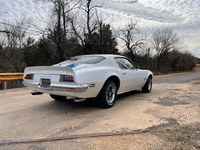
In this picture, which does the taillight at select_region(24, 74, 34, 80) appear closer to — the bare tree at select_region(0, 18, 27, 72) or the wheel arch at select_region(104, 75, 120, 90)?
the wheel arch at select_region(104, 75, 120, 90)

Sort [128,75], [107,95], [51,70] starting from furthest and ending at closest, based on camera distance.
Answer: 1. [128,75]
2. [107,95]
3. [51,70]

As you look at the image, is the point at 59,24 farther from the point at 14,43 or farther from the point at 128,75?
the point at 128,75

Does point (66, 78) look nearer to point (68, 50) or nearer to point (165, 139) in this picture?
point (165, 139)

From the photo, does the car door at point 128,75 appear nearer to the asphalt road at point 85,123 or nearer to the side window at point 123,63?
the side window at point 123,63

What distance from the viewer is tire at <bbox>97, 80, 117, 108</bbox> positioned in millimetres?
3717

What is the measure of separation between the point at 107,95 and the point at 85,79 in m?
0.94

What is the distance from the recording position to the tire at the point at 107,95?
3717mm

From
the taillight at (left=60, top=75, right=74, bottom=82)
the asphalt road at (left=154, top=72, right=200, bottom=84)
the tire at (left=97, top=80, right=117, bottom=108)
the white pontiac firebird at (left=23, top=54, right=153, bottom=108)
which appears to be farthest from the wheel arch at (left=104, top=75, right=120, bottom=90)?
the asphalt road at (left=154, top=72, right=200, bottom=84)

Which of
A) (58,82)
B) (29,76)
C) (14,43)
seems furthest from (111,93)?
(14,43)

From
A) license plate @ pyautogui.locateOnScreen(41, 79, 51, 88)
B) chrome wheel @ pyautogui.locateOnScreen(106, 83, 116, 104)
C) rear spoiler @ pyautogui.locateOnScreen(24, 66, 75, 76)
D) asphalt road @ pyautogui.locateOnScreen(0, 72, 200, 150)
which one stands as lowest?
asphalt road @ pyautogui.locateOnScreen(0, 72, 200, 150)

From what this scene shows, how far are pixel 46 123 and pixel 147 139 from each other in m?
1.88

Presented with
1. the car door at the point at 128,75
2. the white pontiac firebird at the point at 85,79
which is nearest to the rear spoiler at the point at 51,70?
the white pontiac firebird at the point at 85,79

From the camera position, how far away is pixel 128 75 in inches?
186

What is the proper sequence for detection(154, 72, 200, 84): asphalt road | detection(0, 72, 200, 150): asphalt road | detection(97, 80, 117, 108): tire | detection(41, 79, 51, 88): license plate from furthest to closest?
detection(154, 72, 200, 84): asphalt road < detection(97, 80, 117, 108): tire < detection(41, 79, 51, 88): license plate < detection(0, 72, 200, 150): asphalt road
